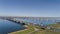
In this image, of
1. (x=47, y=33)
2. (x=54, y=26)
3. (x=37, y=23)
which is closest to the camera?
(x=47, y=33)

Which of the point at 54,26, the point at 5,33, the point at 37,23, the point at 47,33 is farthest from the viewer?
the point at 37,23

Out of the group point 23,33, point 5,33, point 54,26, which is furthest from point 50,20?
point 5,33

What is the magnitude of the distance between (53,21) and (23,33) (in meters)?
2.85

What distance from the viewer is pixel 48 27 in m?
11.0

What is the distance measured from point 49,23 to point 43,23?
1.41m

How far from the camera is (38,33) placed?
28.6ft

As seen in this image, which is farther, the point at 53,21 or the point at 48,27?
the point at 48,27

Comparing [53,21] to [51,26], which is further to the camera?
[51,26]

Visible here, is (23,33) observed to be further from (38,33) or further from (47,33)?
(47,33)

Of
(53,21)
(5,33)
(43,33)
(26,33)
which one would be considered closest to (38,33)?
(43,33)

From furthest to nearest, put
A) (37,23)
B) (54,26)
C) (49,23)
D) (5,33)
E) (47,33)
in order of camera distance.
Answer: (37,23)
(54,26)
(49,23)
(5,33)
(47,33)

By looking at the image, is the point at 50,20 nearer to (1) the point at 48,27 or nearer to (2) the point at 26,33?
(1) the point at 48,27

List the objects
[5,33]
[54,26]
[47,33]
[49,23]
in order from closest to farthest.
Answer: [47,33]
[5,33]
[49,23]
[54,26]

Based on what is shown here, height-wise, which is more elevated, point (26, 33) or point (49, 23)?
point (49, 23)
